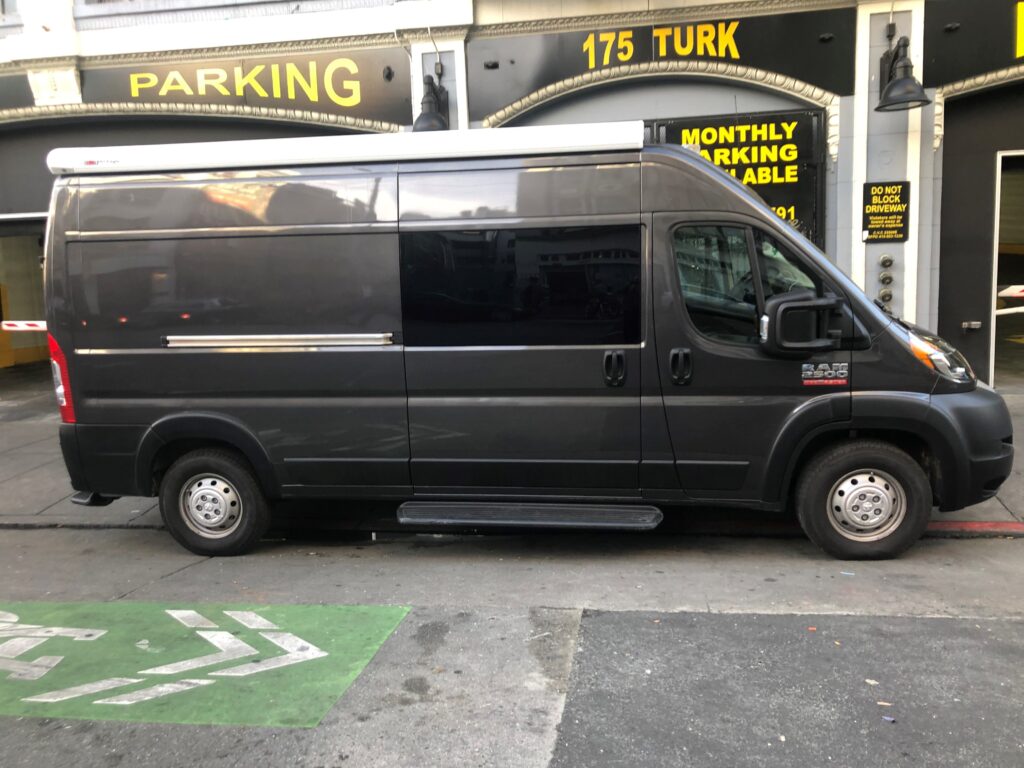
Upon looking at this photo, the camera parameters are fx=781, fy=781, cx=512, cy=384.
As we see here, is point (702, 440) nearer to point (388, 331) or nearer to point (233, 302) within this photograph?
point (388, 331)

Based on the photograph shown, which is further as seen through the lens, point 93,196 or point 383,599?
point 93,196

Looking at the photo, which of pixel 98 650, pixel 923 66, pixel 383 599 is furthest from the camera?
pixel 923 66

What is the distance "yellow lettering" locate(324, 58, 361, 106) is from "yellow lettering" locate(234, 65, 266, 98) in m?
0.87

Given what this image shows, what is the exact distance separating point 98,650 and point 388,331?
2393 millimetres

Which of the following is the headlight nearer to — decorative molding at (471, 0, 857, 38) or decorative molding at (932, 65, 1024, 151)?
decorative molding at (932, 65, 1024, 151)

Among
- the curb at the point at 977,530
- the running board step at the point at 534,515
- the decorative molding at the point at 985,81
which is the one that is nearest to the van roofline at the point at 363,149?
the running board step at the point at 534,515

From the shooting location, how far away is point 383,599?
4594 millimetres

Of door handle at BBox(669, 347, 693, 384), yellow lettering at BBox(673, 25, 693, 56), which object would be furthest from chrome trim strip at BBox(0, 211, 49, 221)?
door handle at BBox(669, 347, 693, 384)

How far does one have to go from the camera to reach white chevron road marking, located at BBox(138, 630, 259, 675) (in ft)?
12.3

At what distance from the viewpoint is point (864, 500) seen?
4816 mm

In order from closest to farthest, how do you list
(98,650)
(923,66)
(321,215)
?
(98,650)
(321,215)
(923,66)

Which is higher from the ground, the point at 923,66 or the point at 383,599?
the point at 923,66

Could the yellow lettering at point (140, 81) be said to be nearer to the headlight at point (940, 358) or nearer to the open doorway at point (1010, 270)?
the headlight at point (940, 358)

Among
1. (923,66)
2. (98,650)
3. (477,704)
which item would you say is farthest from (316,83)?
(477,704)
